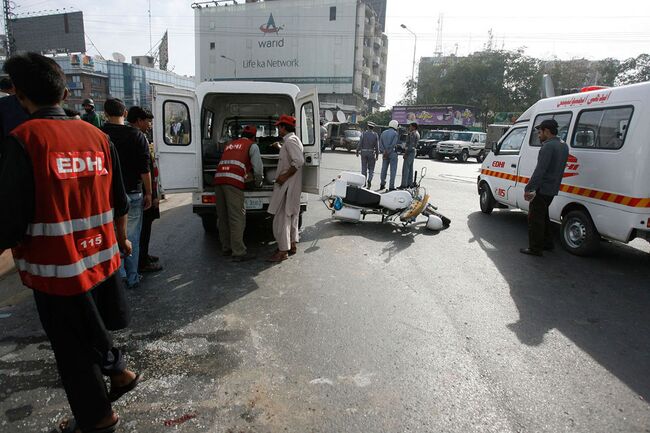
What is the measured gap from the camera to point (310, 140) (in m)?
5.95

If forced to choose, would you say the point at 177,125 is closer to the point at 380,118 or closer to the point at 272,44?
the point at 380,118

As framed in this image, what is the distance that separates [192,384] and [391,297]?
2139 mm

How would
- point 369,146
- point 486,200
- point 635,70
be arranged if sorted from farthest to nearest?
point 635,70
point 369,146
point 486,200

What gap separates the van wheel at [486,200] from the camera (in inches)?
317

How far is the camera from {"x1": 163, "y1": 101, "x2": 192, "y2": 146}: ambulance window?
17.1ft

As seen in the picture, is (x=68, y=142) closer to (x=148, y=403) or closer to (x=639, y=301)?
(x=148, y=403)

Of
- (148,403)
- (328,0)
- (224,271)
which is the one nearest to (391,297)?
(224,271)

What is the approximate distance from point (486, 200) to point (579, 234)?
8.77ft

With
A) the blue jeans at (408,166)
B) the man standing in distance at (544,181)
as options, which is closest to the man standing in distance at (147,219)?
the man standing in distance at (544,181)

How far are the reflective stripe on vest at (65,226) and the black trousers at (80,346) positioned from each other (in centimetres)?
31

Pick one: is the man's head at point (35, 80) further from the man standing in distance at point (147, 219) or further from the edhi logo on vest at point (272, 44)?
the edhi logo on vest at point (272, 44)

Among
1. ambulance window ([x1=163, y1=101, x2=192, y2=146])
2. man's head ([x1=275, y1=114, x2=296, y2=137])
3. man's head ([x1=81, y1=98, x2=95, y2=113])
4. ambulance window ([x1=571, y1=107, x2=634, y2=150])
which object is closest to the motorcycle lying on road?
man's head ([x1=275, y1=114, x2=296, y2=137])

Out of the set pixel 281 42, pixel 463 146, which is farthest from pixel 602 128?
pixel 281 42

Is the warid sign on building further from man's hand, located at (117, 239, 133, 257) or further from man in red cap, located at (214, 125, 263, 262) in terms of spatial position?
man's hand, located at (117, 239, 133, 257)
